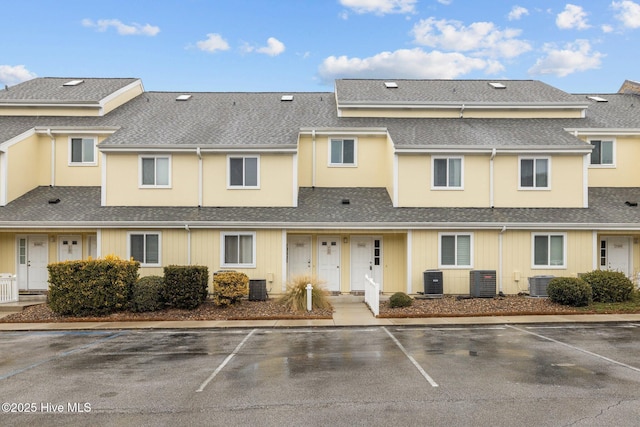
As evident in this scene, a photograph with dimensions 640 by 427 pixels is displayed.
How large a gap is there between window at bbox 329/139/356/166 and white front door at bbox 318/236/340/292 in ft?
12.7

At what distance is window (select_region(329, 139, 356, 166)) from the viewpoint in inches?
887

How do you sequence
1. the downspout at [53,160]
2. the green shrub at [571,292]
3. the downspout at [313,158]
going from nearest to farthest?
the green shrub at [571,292] < the downspout at [313,158] < the downspout at [53,160]

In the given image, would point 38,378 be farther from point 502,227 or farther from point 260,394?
point 502,227

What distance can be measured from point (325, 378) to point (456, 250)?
11.3 meters

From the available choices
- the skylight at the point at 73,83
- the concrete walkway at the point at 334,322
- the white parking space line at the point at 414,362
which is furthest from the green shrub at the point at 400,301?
the skylight at the point at 73,83

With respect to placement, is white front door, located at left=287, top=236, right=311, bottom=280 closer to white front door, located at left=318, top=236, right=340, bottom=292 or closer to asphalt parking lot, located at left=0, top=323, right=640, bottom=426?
white front door, located at left=318, top=236, right=340, bottom=292

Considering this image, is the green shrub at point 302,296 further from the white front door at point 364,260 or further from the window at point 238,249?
the white front door at point 364,260

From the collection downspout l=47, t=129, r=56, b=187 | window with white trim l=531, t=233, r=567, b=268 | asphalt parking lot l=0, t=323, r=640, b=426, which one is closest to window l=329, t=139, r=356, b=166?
window with white trim l=531, t=233, r=567, b=268

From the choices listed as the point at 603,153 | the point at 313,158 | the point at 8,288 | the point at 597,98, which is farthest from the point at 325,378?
the point at 597,98

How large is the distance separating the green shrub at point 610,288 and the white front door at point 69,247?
20.0m

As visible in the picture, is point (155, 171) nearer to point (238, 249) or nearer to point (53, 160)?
point (238, 249)

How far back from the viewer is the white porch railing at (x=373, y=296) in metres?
16.5

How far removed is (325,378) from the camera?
31.0 ft

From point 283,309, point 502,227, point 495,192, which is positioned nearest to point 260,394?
point 283,309
